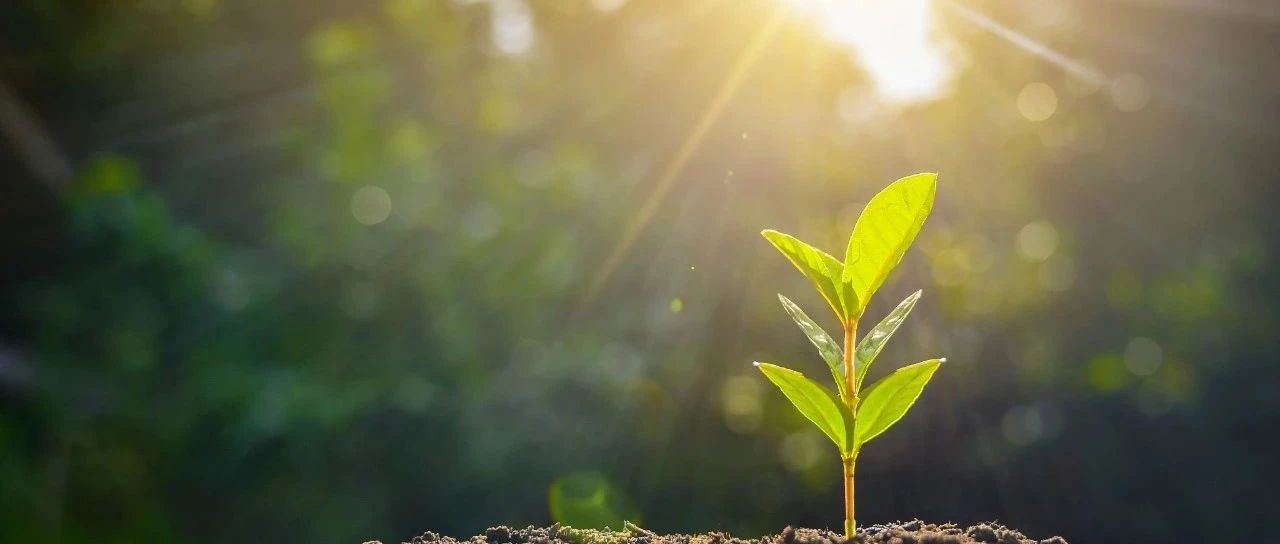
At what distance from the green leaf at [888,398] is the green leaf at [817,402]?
20mm

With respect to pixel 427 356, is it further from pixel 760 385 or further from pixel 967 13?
pixel 967 13

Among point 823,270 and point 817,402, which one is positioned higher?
point 823,270

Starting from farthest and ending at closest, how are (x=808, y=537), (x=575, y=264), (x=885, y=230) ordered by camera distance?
(x=575, y=264) → (x=808, y=537) → (x=885, y=230)

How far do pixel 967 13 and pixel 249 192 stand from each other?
3298 millimetres

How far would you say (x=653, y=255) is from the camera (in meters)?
4.05

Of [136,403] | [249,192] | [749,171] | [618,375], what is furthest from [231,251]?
[749,171]

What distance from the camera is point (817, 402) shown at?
1.02m

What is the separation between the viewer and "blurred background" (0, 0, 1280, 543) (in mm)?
3549

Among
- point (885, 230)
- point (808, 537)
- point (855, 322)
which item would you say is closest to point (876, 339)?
point (855, 322)

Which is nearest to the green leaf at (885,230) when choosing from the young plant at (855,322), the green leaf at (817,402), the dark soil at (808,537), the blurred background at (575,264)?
the young plant at (855,322)

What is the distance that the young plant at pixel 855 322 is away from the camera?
0.98 meters

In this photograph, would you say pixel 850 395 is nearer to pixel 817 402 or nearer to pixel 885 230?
pixel 817 402

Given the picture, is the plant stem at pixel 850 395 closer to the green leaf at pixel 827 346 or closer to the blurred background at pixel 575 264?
the green leaf at pixel 827 346

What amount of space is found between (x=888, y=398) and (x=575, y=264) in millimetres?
3019
